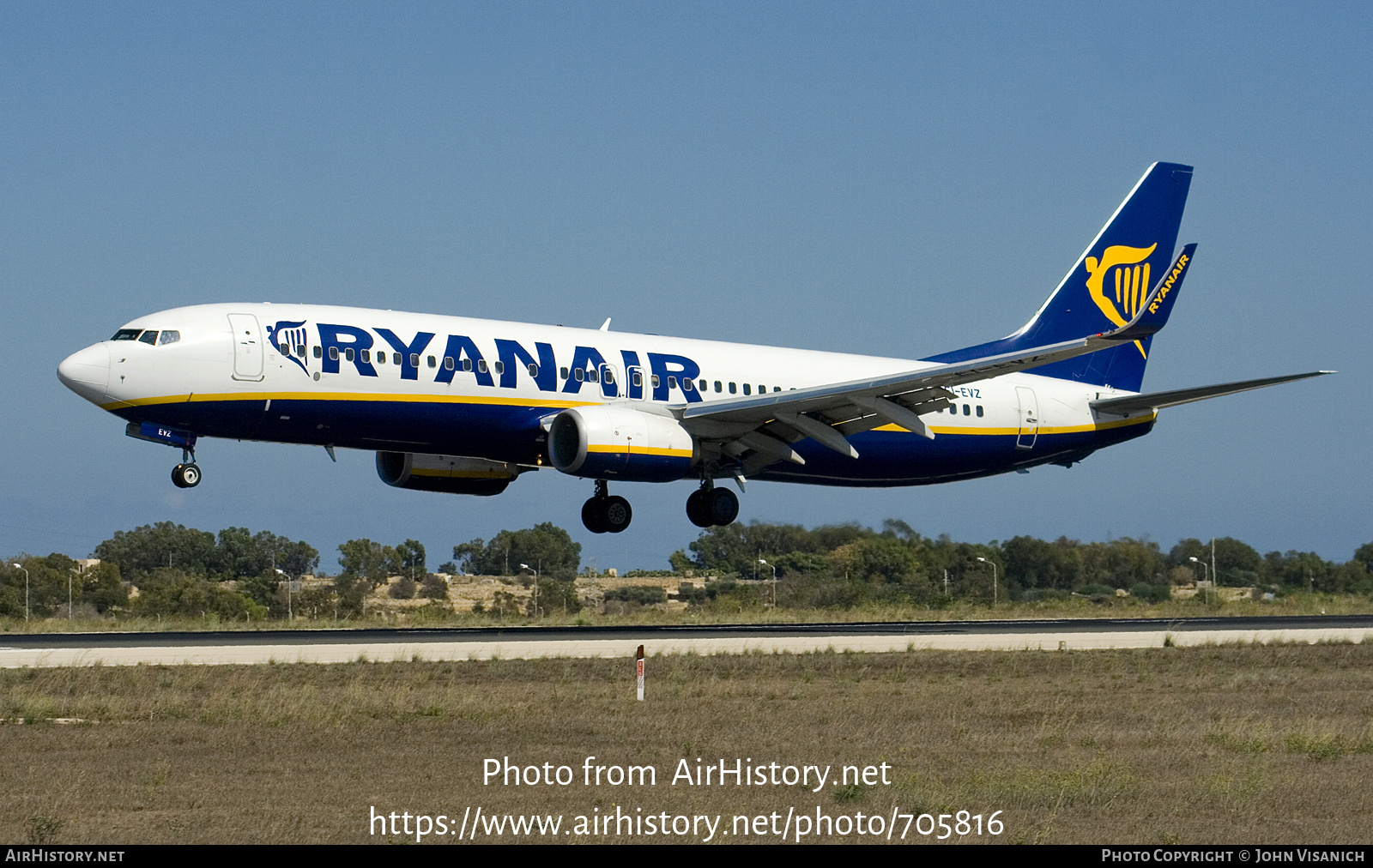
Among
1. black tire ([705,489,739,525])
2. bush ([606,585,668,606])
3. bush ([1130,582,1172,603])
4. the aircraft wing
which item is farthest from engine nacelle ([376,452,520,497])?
bush ([1130,582,1172,603])

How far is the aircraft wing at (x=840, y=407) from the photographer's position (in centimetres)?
3497

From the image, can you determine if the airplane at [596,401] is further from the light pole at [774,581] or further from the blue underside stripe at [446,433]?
the light pole at [774,581]

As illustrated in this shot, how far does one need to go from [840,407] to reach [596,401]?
5.86 m

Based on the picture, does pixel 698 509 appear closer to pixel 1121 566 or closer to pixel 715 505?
pixel 715 505

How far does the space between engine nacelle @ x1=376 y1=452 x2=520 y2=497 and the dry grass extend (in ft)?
43.4

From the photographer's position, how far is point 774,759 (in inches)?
714

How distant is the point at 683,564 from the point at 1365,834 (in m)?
71.2

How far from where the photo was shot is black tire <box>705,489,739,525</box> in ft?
133

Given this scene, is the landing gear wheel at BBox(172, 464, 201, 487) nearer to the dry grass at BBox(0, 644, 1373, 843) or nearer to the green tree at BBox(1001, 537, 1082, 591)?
the dry grass at BBox(0, 644, 1373, 843)

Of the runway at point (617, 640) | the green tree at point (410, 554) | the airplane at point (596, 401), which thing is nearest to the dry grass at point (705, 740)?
the runway at point (617, 640)

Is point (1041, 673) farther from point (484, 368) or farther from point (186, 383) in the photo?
point (186, 383)

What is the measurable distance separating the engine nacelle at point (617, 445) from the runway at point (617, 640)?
12.3ft

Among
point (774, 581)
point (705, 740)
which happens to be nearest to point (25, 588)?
point (774, 581)

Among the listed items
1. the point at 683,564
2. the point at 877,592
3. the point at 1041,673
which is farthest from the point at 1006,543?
the point at 1041,673
